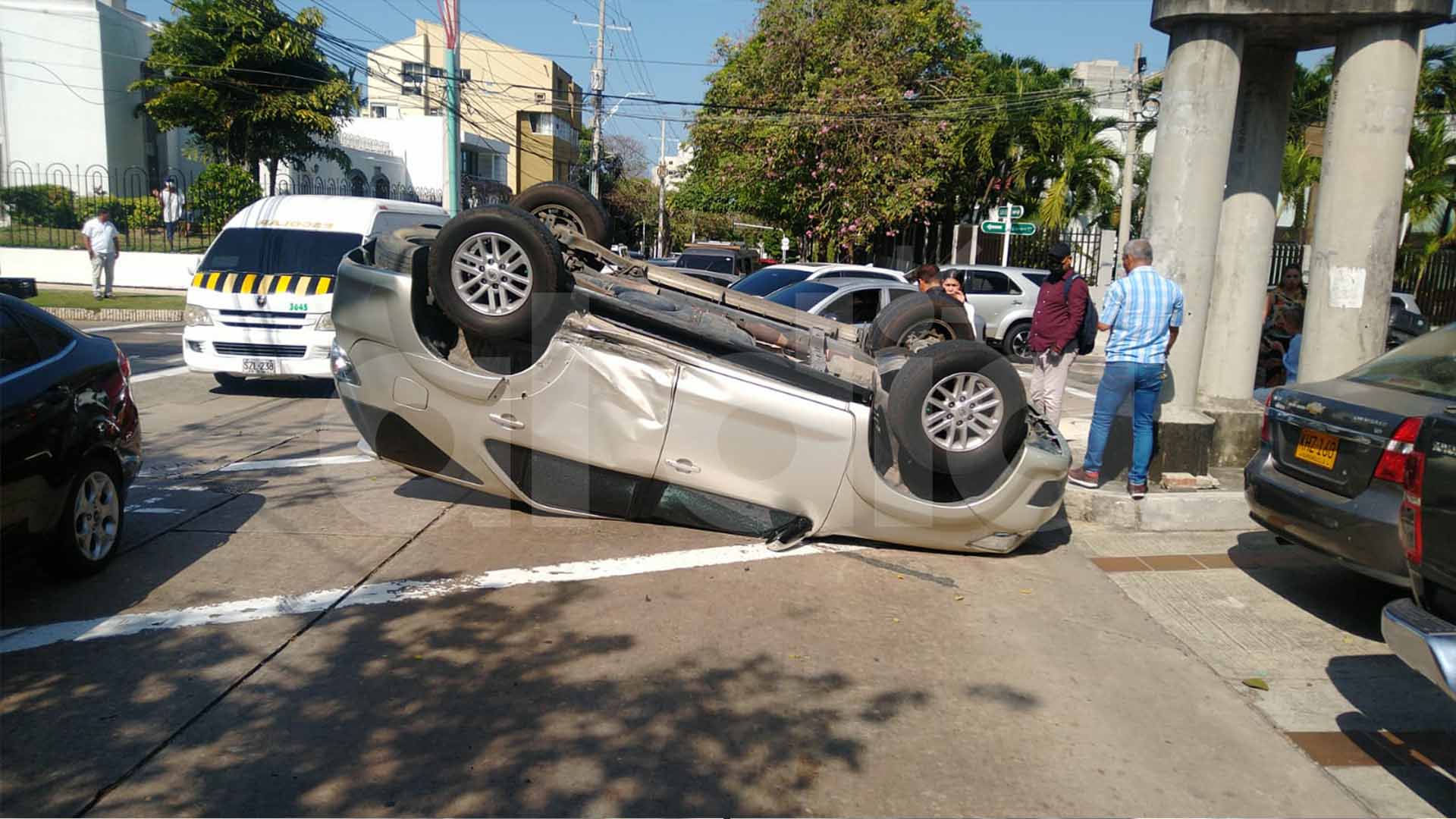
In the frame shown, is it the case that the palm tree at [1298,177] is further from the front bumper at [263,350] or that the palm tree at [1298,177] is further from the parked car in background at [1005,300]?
the front bumper at [263,350]

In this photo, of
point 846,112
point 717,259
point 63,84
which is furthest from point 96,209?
point 846,112

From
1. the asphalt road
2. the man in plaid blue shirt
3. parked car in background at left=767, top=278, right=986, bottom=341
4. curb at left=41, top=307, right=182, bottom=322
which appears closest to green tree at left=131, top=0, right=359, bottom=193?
curb at left=41, top=307, right=182, bottom=322

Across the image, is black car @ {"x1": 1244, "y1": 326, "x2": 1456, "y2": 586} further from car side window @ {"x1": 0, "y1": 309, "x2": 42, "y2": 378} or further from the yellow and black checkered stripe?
the yellow and black checkered stripe

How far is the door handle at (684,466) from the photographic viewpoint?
592cm

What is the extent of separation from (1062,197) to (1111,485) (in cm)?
2396

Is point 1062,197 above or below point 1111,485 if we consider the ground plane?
above

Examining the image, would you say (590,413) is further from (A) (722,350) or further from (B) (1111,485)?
(B) (1111,485)

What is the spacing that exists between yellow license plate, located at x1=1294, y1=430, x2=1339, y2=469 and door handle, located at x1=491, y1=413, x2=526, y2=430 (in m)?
4.41

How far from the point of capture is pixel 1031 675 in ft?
15.5

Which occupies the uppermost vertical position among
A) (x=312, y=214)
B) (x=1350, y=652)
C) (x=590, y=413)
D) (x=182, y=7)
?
(x=182, y=7)

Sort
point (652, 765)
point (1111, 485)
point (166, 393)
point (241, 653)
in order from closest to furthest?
1. point (652, 765)
2. point (241, 653)
3. point (1111, 485)
4. point (166, 393)

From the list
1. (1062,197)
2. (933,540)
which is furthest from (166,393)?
(1062,197)

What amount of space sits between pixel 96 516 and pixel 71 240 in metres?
22.8

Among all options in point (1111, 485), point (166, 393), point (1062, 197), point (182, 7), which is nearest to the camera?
point (1111, 485)
